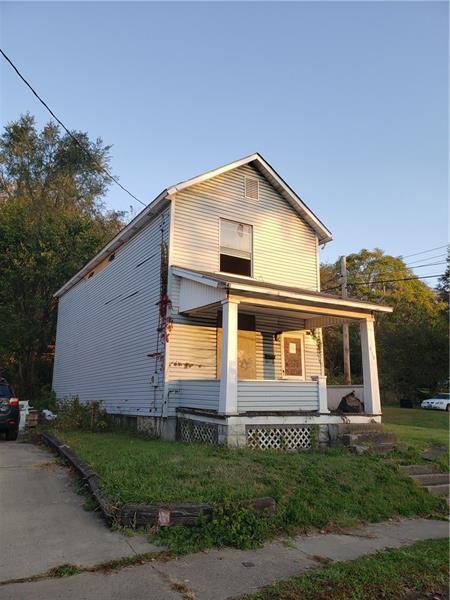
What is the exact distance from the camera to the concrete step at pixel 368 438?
31.8 ft

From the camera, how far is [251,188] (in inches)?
561

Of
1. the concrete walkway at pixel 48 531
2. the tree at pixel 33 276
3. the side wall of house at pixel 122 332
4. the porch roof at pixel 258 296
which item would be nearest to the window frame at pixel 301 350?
the porch roof at pixel 258 296

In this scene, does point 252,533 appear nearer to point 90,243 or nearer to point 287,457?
point 287,457

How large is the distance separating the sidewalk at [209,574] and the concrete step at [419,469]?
3.02 m

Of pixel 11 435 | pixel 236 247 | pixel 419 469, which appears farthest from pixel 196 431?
pixel 236 247

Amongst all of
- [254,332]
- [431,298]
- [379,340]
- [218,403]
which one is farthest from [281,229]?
[431,298]

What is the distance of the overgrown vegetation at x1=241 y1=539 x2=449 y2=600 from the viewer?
391 cm

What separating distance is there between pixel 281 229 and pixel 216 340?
442 centimetres

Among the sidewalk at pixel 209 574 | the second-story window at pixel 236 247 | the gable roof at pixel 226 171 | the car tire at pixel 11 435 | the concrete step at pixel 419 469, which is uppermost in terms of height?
the gable roof at pixel 226 171

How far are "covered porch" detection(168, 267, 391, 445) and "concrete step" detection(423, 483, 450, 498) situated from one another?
99.2 inches

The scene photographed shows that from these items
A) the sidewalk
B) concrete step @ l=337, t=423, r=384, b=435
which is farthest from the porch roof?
the sidewalk

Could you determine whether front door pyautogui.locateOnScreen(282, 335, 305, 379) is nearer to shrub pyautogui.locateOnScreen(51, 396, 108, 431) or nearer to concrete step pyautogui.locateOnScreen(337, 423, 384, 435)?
concrete step pyautogui.locateOnScreen(337, 423, 384, 435)

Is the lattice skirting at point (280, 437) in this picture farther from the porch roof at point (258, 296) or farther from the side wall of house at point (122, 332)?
the side wall of house at point (122, 332)

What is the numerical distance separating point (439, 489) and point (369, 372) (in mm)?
3967
